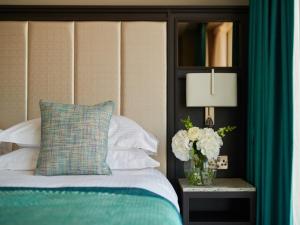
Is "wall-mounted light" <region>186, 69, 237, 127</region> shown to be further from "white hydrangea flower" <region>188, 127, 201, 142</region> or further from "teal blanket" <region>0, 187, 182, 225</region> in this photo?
"teal blanket" <region>0, 187, 182, 225</region>

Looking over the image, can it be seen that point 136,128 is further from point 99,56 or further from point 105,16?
point 105,16

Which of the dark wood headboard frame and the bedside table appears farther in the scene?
the dark wood headboard frame

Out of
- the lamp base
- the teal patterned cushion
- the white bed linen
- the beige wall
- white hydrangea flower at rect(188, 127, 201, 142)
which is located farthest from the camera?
the beige wall

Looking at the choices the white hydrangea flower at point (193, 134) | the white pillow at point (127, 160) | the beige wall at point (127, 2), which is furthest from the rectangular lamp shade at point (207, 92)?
the beige wall at point (127, 2)

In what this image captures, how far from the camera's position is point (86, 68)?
2.54 meters

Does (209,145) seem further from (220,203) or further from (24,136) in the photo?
(24,136)

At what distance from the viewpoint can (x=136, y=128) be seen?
225 cm

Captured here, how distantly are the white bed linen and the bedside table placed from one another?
1.15ft

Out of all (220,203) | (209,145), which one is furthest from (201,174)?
(220,203)

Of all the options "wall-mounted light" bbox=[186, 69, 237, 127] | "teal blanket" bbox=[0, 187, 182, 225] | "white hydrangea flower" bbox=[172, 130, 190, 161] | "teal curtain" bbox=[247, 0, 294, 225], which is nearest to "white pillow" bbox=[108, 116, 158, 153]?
"white hydrangea flower" bbox=[172, 130, 190, 161]

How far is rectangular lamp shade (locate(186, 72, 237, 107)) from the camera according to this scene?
2.44 metres

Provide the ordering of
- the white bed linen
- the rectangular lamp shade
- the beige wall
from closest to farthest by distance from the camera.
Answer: the white bed linen < the rectangular lamp shade < the beige wall

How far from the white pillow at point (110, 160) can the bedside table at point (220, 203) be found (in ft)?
1.07

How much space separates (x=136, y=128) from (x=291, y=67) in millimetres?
1022
